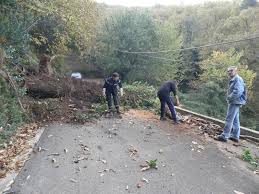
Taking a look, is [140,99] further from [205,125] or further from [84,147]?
[84,147]

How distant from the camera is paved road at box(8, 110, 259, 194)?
248 inches

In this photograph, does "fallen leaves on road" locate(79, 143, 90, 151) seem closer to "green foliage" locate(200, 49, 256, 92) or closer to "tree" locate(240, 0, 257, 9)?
"green foliage" locate(200, 49, 256, 92)

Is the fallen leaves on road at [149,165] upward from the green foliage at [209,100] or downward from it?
upward

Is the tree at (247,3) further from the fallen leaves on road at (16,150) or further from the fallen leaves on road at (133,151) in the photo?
the fallen leaves on road at (16,150)

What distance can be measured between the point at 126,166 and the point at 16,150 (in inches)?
106

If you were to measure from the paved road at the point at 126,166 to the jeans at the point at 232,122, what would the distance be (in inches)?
27.0

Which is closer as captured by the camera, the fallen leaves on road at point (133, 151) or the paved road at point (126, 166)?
the paved road at point (126, 166)

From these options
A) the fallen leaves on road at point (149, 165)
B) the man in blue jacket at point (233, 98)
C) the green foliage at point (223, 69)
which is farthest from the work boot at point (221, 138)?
the green foliage at point (223, 69)

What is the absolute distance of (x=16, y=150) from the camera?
8.09m

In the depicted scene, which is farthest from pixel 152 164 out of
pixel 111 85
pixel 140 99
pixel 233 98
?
pixel 140 99

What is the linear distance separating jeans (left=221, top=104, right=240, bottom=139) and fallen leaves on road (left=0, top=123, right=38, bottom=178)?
5.34m

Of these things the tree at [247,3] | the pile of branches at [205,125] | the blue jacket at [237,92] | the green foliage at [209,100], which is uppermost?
the tree at [247,3]

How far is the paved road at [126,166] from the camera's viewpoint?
20.6 feet

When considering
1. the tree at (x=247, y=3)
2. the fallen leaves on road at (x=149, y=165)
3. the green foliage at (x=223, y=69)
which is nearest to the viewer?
the fallen leaves on road at (x=149, y=165)
